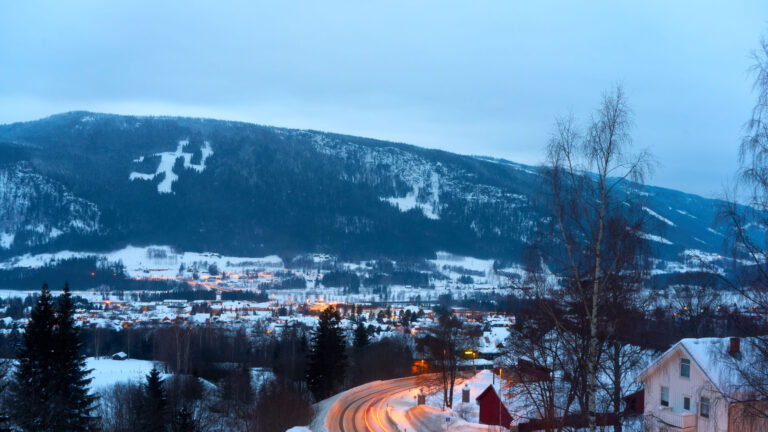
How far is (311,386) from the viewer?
1610 inches

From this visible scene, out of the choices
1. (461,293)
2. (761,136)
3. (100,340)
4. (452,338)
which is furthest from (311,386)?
(461,293)

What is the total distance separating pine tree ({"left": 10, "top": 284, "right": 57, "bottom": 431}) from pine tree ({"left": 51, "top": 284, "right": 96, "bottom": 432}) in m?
0.23

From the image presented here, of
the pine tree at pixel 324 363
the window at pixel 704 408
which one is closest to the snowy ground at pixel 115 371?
the pine tree at pixel 324 363

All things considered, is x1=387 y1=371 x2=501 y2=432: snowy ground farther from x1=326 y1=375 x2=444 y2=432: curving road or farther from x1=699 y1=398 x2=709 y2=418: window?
x1=699 y1=398 x2=709 y2=418: window

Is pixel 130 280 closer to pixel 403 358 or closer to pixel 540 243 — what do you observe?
pixel 403 358

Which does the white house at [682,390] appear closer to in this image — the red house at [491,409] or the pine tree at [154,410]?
the red house at [491,409]

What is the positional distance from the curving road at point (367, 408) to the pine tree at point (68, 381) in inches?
416

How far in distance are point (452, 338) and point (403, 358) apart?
19.2 m

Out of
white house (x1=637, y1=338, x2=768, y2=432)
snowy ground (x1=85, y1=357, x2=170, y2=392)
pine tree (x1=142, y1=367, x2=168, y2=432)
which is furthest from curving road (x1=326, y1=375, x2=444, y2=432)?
snowy ground (x1=85, y1=357, x2=170, y2=392)

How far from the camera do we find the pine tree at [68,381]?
24375mm

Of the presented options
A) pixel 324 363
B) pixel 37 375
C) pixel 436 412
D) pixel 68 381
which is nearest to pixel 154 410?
pixel 68 381

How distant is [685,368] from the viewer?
18.8 m

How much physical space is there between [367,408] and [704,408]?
18.4 meters

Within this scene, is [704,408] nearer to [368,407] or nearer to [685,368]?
[685,368]
